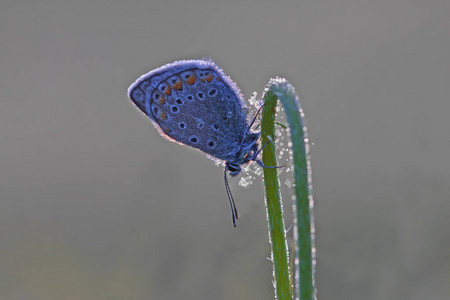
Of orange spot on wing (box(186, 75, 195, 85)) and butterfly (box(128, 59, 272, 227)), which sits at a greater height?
orange spot on wing (box(186, 75, 195, 85))

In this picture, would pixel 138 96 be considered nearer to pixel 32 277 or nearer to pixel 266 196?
pixel 266 196

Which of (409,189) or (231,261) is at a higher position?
(409,189)

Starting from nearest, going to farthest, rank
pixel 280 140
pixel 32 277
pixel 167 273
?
pixel 280 140
pixel 167 273
pixel 32 277

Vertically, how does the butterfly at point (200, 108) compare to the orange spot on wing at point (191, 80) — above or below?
below

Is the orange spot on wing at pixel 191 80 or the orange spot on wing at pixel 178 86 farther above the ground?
the orange spot on wing at pixel 191 80

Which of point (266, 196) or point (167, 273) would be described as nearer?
point (266, 196)

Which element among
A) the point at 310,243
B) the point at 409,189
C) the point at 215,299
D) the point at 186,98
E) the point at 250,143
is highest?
the point at 186,98

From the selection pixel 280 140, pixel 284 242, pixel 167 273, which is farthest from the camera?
pixel 167 273

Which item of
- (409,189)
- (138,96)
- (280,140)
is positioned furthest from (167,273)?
(280,140)
